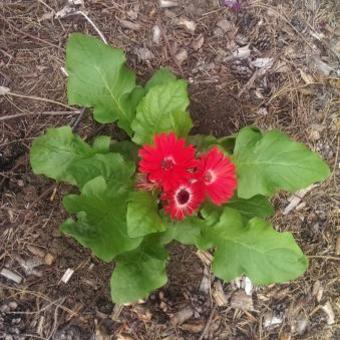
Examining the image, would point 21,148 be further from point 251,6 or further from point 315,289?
point 315,289

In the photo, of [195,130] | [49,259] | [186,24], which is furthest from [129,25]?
[49,259]

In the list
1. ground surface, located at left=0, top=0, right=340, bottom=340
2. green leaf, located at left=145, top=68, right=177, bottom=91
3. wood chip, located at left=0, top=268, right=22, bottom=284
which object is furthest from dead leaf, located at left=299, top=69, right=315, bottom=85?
wood chip, located at left=0, top=268, right=22, bottom=284

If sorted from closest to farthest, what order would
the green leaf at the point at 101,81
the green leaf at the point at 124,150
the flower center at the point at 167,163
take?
the flower center at the point at 167,163 → the green leaf at the point at 101,81 → the green leaf at the point at 124,150

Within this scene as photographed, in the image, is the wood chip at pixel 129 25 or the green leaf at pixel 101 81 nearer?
the green leaf at pixel 101 81

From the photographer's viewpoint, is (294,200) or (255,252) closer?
(255,252)

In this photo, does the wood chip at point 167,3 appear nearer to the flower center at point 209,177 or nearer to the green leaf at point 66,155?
the green leaf at point 66,155

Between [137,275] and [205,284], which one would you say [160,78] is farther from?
[205,284]

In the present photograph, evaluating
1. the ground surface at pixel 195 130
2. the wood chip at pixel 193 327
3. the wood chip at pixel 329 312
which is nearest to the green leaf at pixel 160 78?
the ground surface at pixel 195 130
